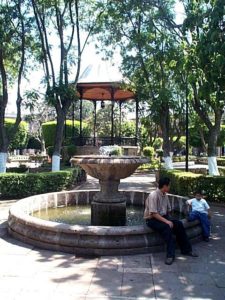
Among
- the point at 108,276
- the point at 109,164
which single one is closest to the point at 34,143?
the point at 109,164

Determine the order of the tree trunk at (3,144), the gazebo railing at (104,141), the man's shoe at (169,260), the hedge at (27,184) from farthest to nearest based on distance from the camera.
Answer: the gazebo railing at (104,141)
the tree trunk at (3,144)
the hedge at (27,184)
the man's shoe at (169,260)

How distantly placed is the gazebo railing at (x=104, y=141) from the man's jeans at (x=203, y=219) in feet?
60.0

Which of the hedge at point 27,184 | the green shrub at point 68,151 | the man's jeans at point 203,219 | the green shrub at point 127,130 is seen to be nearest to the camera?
the man's jeans at point 203,219

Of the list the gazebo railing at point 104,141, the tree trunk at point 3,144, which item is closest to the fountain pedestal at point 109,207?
the tree trunk at point 3,144

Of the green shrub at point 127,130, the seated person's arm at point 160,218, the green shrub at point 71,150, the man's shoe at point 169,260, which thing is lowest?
the man's shoe at point 169,260

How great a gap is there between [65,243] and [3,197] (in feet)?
24.3

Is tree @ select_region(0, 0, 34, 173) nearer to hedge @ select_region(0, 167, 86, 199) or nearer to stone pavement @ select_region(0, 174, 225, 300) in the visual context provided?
hedge @ select_region(0, 167, 86, 199)

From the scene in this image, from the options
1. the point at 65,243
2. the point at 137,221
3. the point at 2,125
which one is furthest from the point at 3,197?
the point at 65,243

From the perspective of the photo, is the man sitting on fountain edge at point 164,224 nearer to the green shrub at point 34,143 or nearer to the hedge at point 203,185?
the hedge at point 203,185

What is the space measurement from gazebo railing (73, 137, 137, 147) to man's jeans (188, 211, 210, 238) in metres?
18.3

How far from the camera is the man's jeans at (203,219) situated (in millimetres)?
7328

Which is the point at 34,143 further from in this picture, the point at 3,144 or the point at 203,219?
the point at 203,219

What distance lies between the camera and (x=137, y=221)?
8.95m

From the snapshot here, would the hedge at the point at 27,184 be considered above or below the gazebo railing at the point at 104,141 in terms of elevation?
below
